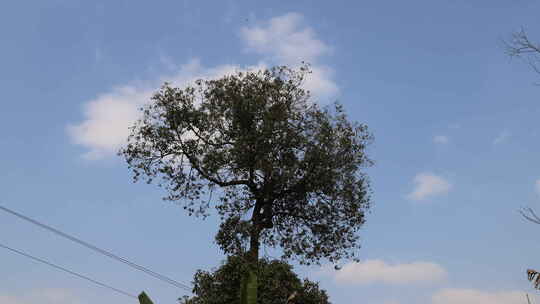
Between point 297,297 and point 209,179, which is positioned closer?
point 297,297

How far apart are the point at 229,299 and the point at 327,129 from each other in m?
10.8

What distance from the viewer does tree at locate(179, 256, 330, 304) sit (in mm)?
32750

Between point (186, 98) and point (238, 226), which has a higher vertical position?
point (186, 98)

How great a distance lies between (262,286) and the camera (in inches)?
1289

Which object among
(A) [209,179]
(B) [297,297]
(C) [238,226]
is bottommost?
(B) [297,297]

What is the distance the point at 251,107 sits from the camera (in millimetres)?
35750

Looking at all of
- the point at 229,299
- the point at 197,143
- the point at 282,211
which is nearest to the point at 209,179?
the point at 197,143

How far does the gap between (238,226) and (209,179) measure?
3179 mm

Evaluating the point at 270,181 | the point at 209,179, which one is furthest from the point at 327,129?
the point at 209,179

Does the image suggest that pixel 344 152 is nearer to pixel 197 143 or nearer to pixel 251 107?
pixel 251 107

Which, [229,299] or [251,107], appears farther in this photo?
[251,107]

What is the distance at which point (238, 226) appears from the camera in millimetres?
35062

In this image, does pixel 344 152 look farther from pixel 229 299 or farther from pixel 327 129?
pixel 229 299

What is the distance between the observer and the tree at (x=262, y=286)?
32.8m
